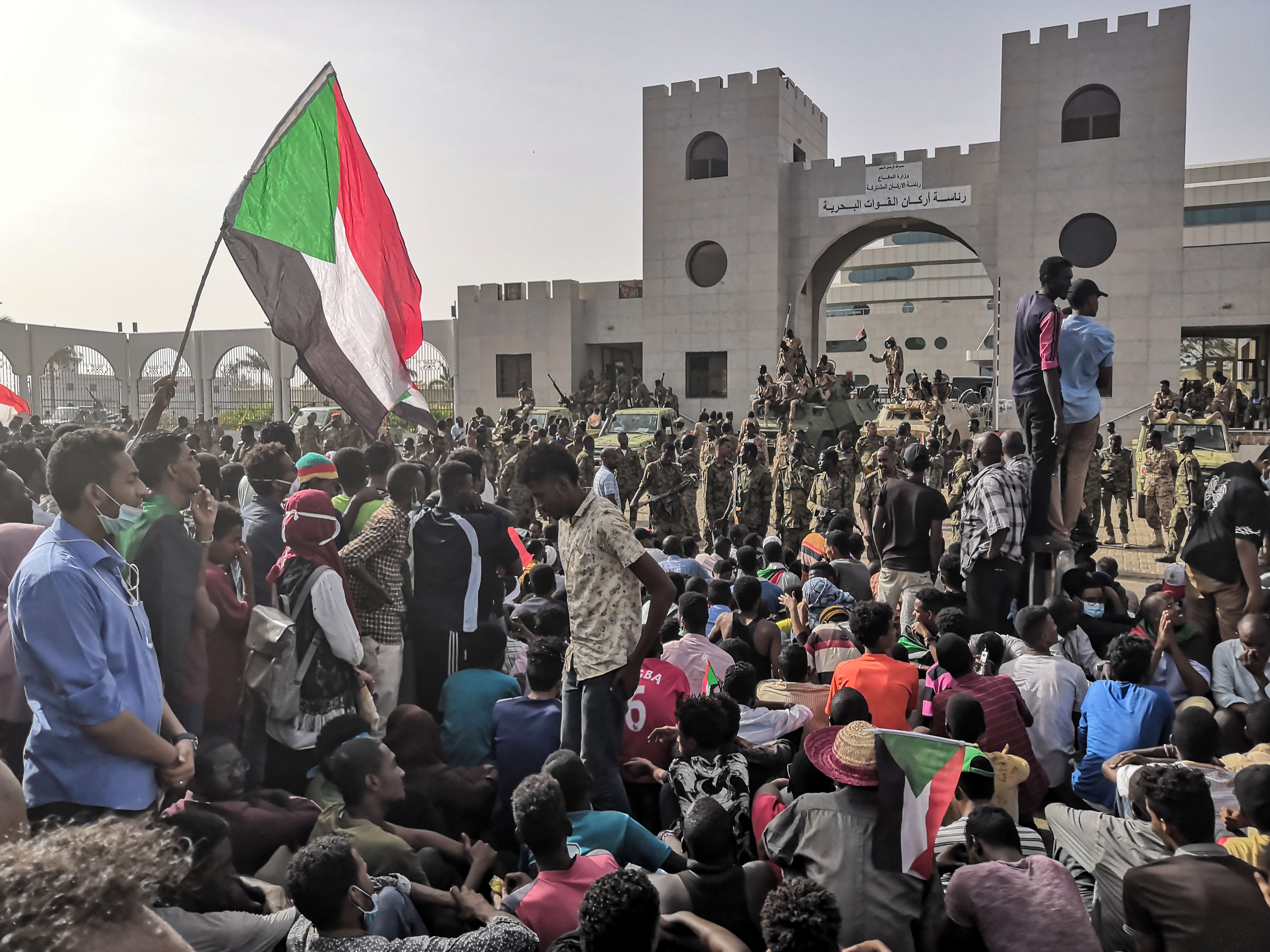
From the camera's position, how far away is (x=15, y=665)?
9.61ft

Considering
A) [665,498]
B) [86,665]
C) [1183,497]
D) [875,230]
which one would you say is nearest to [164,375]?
[875,230]

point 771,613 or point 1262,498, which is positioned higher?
point 1262,498

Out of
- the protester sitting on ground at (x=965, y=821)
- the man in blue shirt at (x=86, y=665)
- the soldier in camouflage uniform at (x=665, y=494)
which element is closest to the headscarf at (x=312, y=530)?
the man in blue shirt at (x=86, y=665)

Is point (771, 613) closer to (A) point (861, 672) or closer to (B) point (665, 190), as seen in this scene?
(A) point (861, 672)

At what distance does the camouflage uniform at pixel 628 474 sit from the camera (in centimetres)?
1391

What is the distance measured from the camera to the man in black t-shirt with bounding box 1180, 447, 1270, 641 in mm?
5348

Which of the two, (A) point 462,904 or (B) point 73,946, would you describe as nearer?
(B) point 73,946

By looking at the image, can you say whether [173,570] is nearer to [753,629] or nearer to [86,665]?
[86,665]

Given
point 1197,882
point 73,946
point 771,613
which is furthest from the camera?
point 771,613

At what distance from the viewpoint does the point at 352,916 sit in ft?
8.02

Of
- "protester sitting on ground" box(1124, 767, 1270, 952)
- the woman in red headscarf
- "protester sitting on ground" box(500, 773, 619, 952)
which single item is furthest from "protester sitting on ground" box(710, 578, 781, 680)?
"protester sitting on ground" box(1124, 767, 1270, 952)

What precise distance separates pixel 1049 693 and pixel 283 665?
351 cm

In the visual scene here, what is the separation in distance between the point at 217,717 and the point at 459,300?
1203 inches

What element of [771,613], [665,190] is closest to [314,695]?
[771,613]
